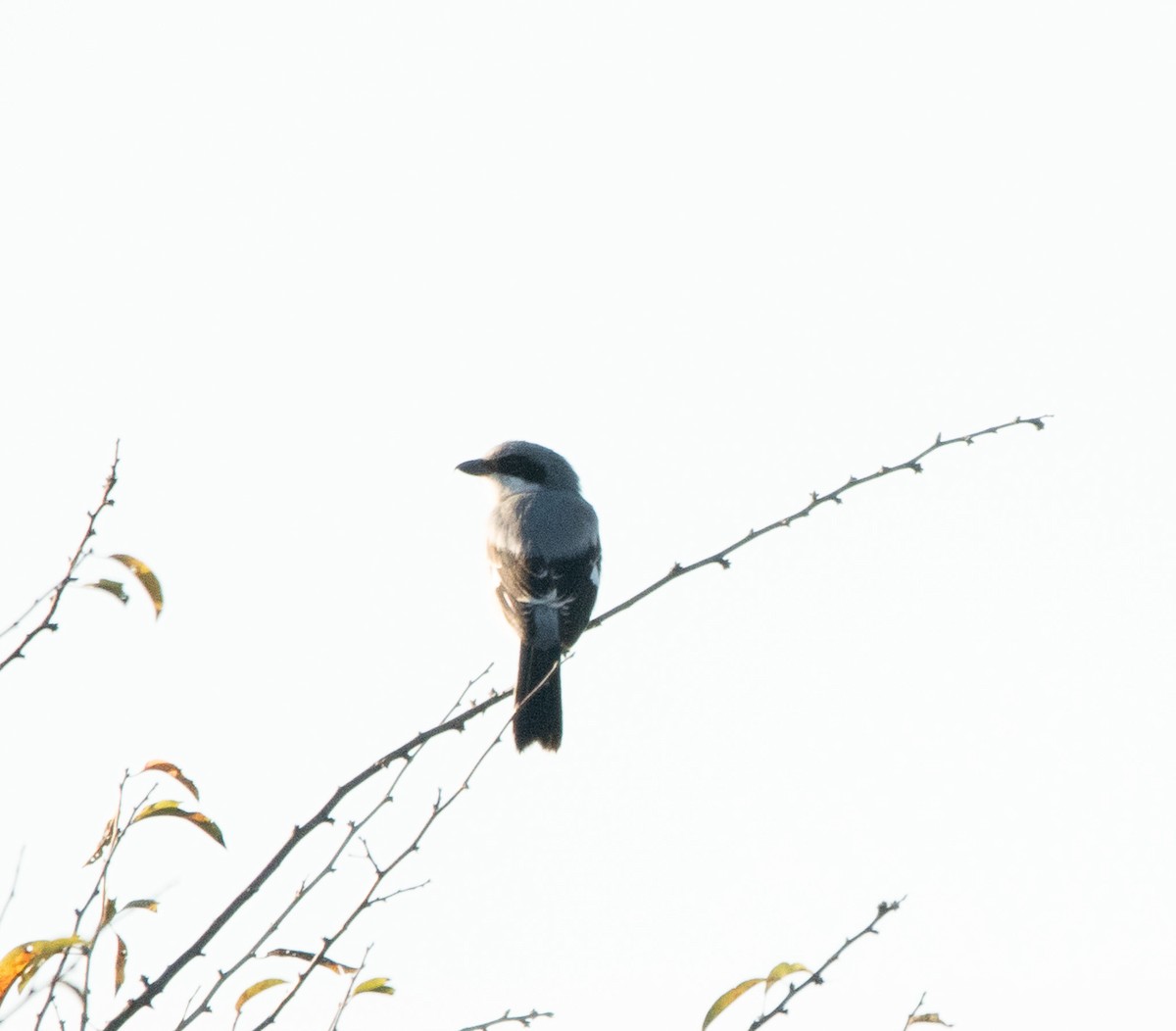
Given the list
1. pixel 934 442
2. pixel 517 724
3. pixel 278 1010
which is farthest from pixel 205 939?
pixel 517 724

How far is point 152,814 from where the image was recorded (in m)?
2.98

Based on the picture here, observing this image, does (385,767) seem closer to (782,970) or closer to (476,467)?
(782,970)

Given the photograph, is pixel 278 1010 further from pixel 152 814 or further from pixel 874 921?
pixel 874 921

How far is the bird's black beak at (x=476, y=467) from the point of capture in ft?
26.5

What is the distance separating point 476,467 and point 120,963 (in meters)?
5.34

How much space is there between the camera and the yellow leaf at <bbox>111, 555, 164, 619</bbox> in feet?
10.1

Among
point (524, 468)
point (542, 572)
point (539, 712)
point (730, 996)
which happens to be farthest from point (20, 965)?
point (524, 468)

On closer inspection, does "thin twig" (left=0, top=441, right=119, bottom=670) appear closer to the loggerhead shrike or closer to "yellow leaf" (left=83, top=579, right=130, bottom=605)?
"yellow leaf" (left=83, top=579, right=130, bottom=605)

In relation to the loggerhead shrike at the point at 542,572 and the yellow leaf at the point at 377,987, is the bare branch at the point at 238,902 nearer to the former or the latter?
the yellow leaf at the point at 377,987

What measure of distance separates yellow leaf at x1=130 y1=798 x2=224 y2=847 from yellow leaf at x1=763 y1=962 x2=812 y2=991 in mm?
960

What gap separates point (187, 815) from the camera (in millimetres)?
3002

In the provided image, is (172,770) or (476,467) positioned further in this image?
(476,467)

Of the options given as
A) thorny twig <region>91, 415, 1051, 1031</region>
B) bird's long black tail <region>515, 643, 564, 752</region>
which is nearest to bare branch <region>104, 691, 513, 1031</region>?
thorny twig <region>91, 415, 1051, 1031</region>

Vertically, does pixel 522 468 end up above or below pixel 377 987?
above
